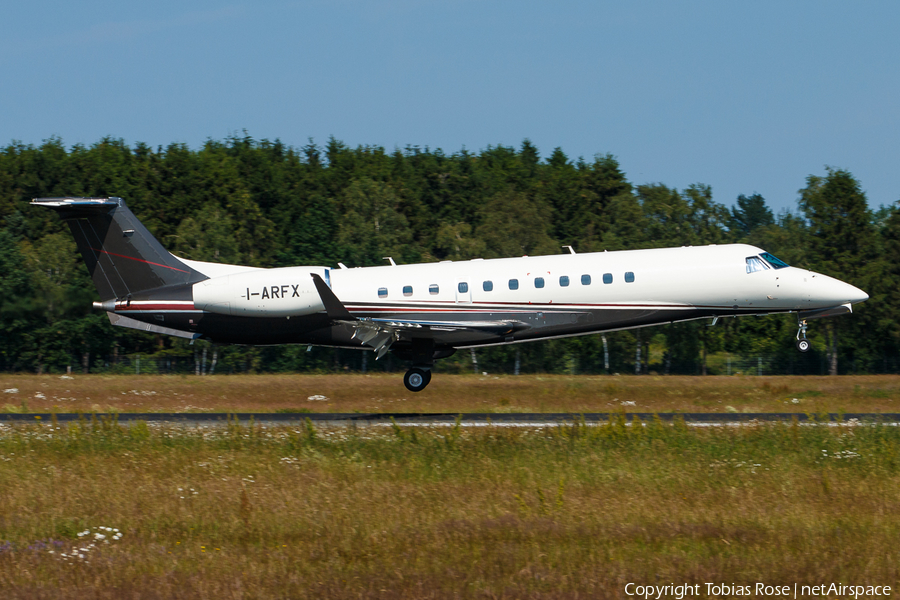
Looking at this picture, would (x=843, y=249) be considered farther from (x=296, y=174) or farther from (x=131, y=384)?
(x=296, y=174)

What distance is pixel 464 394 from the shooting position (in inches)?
1042

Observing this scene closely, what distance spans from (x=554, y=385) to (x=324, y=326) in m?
9.58

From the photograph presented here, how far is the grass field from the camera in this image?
8078 mm

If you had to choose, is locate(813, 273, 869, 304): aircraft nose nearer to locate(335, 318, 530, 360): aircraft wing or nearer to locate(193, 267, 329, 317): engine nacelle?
locate(335, 318, 530, 360): aircraft wing

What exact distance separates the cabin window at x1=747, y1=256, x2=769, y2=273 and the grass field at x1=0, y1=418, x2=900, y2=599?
6966 mm

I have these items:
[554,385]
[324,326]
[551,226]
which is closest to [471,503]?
[324,326]

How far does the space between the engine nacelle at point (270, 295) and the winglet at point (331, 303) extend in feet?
3.90

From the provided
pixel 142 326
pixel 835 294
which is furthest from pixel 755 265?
pixel 142 326

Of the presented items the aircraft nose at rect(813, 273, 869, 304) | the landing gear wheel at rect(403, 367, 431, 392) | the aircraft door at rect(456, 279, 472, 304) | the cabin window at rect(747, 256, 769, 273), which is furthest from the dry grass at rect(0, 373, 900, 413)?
the cabin window at rect(747, 256, 769, 273)

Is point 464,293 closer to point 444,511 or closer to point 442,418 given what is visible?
point 442,418

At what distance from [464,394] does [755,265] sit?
29.2 feet

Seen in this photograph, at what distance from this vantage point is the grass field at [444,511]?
8.08 meters

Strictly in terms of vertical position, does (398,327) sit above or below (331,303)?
below

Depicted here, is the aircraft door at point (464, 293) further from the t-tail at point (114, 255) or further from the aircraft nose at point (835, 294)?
the aircraft nose at point (835, 294)
